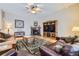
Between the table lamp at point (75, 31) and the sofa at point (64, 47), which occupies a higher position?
the table lamp at point (75, 31)

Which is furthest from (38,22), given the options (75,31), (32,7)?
(75,31)

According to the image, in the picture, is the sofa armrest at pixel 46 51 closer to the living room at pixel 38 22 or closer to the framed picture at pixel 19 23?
the living room at pixel 38 22

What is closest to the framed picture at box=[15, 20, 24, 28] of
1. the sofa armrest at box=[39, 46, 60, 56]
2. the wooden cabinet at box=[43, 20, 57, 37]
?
the wooden cabinet at box=[43, 20, 57, 37]

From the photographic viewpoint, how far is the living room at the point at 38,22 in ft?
5.82

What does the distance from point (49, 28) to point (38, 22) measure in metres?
0.19

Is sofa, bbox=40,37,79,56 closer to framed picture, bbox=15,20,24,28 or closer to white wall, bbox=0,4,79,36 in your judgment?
white wall, bbox=0,4,79,36

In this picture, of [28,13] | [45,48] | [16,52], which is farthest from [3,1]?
[45,48]

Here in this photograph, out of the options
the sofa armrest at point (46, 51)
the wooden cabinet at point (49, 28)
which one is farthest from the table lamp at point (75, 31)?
the sofa armrest at point (46, 51)

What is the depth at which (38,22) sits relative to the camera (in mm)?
1803

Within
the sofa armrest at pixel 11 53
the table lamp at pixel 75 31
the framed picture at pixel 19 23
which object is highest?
the framed picture at pixel 19 23

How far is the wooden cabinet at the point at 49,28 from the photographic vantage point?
1807mm

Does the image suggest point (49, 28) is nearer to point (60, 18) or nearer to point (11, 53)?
point (60, 18)

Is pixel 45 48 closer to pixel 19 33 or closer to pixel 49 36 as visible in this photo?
pixel 49 36

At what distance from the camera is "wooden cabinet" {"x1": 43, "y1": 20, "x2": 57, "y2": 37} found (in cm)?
181
